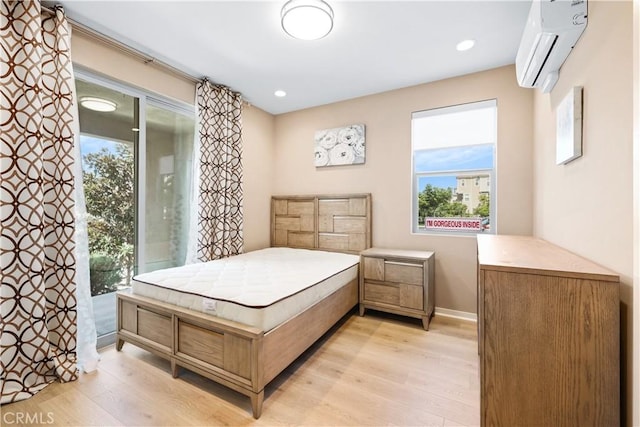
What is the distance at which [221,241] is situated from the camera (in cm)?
311

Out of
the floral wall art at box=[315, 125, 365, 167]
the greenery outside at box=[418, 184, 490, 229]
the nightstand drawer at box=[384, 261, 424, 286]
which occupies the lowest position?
the nightstand drawer at box=[384, 261, 424, 286]

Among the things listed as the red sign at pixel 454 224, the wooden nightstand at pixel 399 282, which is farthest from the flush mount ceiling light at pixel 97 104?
the red sign at pixel 454 224

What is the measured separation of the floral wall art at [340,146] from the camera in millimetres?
3393

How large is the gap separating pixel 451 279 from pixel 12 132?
3.79m

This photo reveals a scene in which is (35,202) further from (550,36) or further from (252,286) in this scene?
(550,36)

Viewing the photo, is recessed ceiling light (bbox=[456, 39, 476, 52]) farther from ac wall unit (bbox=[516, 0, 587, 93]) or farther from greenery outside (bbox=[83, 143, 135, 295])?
greenery outside (bbox=[83, 143, 135, 295])

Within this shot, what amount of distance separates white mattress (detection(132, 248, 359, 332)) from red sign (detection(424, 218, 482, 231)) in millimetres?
984

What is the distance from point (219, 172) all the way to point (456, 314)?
3.08m

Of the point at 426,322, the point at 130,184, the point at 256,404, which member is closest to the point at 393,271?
the point at 426,322

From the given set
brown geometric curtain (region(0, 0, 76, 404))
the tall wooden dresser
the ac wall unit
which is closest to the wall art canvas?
the ac wall unit

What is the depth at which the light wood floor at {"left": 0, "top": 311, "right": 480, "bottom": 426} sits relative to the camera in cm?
151

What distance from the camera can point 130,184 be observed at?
254 cm

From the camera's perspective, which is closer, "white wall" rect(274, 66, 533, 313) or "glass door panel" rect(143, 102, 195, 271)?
"white wall" rect(274, 66, 533, 313)

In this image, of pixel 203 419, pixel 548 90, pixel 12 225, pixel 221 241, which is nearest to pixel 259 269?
pixel 221 241
